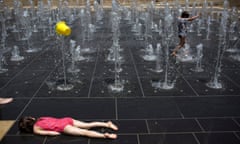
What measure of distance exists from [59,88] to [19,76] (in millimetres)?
1487

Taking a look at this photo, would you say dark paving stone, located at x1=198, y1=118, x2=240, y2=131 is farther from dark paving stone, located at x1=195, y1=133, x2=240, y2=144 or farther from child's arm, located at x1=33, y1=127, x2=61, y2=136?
child's arm, located at x1=33, y1=127, x2=61, y2=136

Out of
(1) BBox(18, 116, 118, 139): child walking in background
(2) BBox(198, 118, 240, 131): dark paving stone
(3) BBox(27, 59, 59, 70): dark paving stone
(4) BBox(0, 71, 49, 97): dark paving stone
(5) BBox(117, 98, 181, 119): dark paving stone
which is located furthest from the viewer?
(3) BBox(27, 59, 59, 70): dark paving stone

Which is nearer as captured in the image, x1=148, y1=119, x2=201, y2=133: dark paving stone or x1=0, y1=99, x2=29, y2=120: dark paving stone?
x1=148, y1=119, x2=201, y2=133: dark paving stone

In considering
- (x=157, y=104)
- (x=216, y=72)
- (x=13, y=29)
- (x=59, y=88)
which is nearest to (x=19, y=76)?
(x=59, y=88)

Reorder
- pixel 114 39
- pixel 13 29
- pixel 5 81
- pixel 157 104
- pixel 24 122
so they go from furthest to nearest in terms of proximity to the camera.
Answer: pixel 13 29, pixel 114 39, pixel 5 81, pixel 157 104, pixel 24 122

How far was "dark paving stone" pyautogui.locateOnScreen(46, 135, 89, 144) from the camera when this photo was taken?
Answer: 4.27 metres

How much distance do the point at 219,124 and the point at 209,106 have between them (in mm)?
685

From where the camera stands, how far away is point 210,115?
5.08 metres

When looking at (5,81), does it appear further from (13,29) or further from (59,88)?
(13,29)

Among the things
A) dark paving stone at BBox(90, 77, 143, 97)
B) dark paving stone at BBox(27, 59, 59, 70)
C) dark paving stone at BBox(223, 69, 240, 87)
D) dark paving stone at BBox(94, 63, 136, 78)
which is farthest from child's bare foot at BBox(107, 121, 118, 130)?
dark paving stone at BBox(27, 59, 59, 70)

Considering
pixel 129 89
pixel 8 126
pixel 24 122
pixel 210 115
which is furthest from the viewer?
pixel 129 89

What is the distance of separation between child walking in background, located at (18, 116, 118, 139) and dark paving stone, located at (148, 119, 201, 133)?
67cm

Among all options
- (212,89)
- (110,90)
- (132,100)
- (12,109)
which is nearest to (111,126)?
(132,100)

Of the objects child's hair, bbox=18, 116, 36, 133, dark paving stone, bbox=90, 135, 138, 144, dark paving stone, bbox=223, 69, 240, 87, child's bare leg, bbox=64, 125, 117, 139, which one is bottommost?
dark paving stone, bbox=90, 135, 138, 144
